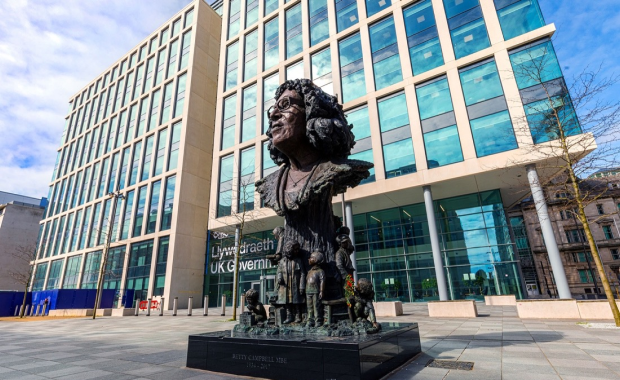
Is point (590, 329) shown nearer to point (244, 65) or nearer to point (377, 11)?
point (377, 11)

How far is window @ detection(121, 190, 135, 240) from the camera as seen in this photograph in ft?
116

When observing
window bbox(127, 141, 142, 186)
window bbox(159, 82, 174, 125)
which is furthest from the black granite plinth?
window bbox(127, 141, 142, 186)

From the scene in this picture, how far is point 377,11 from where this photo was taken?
2477 cm

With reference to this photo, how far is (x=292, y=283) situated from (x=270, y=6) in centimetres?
3527

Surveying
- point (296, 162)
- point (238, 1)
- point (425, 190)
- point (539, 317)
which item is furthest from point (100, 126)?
point (539, 317)

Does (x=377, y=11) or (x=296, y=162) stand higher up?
(x=377, y=11)

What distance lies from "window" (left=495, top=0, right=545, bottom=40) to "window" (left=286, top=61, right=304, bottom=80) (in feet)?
50.8

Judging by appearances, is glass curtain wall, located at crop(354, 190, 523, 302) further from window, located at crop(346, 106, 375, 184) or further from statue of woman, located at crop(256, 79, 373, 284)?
statue of woman, located at crop(256, 79, 373, 284)

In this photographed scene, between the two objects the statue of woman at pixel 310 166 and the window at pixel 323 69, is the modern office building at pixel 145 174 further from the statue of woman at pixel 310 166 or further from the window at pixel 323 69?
the statue of woman at pixel 310 166

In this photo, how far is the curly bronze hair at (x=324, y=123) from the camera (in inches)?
219

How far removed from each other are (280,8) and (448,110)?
2111 cm

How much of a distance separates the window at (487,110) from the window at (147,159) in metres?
34.0

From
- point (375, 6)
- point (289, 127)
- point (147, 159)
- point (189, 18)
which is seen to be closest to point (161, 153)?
point (147, 159)

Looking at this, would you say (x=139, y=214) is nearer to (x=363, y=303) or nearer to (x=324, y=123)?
(x=324, y=123)
